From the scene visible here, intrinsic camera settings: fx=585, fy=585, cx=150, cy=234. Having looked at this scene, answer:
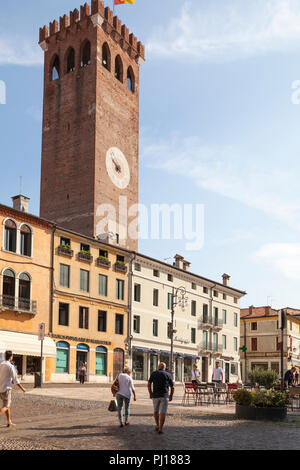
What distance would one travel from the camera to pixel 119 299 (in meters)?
46.3

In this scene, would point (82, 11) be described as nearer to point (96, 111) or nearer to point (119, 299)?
point (96, 111)

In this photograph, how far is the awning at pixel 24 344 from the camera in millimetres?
35750

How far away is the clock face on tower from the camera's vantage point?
56794 millimetres

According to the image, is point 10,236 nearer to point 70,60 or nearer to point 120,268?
point 120,268

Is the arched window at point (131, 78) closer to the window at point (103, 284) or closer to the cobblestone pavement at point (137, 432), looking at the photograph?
the window at point (103, 284)

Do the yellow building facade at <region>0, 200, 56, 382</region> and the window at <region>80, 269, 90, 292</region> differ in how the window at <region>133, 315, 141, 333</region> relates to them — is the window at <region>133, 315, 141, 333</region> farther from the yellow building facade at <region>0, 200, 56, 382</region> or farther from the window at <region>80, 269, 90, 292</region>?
the yellow building facade at <region>0, 200, 56, 382</region>

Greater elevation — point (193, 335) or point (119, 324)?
point (119, 324)

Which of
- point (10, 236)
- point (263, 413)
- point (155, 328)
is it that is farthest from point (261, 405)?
point (155, 328)

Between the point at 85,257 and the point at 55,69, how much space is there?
2603 centimetres

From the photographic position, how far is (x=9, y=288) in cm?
3700

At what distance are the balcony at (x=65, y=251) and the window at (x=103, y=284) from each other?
12.6ft

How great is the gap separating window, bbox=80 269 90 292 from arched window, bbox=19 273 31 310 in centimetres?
526

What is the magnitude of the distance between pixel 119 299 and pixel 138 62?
30.9m

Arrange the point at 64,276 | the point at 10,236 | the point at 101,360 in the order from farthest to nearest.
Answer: the point at 101,360, the point at 64,276, the point at 10,236
